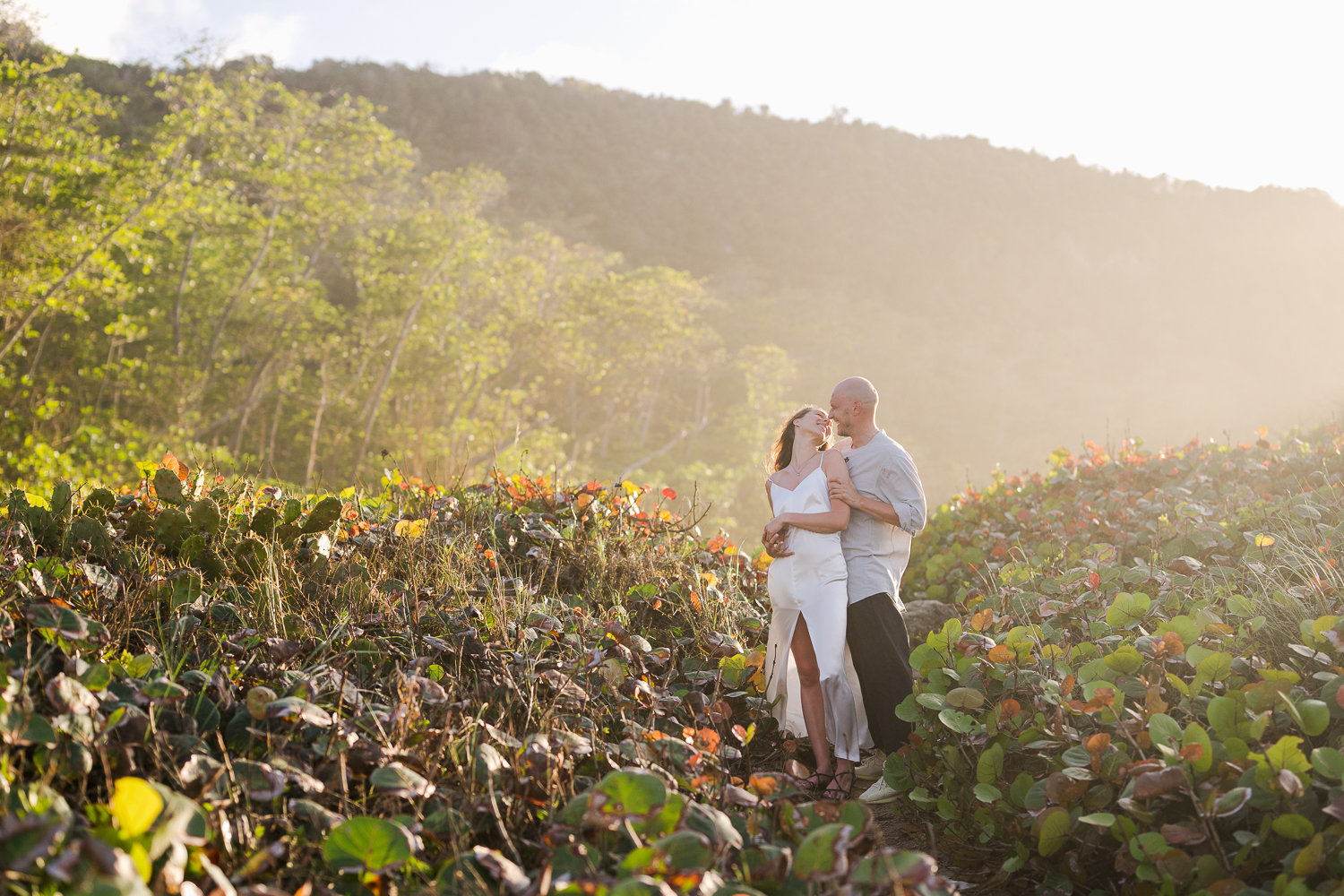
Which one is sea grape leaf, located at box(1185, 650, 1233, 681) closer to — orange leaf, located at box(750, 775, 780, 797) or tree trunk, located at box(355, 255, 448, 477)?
orange leaf, located at box(750, 775, 780, 797)

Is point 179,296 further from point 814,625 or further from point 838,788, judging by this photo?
point 838,788

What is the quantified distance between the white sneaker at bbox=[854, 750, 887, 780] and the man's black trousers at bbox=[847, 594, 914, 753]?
0.33ft

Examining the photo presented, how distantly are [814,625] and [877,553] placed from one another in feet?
1.48

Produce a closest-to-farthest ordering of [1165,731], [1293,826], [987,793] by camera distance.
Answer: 1. [1293,826]
2. [1165,731]
3. [987,793]

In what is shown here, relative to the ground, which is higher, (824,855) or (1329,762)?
(1329,762)

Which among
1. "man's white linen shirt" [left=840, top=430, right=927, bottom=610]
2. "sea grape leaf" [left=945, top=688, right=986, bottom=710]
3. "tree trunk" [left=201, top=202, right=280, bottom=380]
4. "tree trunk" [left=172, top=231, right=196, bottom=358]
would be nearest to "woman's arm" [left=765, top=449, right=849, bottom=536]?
"man's white linen shirt" [left=840, top=430, right=927, bottom=610]

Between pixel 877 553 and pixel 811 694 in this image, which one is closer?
pixel 811 694

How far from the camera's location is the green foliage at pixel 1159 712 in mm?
1866

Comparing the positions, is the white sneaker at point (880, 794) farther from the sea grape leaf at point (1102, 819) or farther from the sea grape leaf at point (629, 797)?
the sea grape leaf at point (629, 797)

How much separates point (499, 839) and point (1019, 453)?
4725 centimetres

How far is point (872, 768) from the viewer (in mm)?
3330

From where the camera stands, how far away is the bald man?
10.6 ft

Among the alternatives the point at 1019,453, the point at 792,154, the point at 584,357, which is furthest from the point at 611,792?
the point at 792,154

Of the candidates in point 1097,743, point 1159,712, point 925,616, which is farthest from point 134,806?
point 925,616
